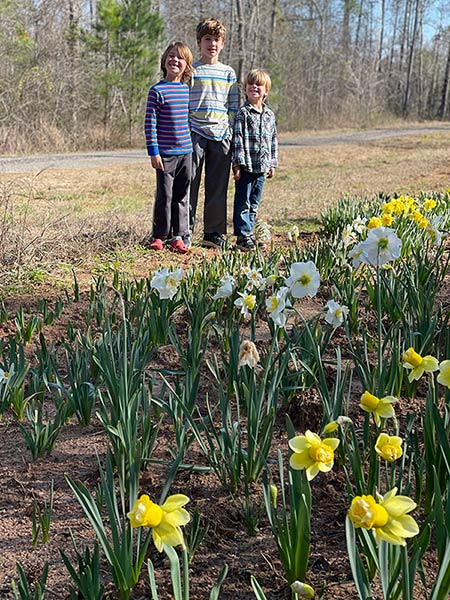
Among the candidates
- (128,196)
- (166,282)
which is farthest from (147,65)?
(166,282)

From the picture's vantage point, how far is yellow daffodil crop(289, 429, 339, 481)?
118 cm

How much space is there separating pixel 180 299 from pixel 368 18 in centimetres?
4040

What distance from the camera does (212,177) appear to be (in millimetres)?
5594

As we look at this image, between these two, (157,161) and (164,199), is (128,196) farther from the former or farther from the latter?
(157,161)

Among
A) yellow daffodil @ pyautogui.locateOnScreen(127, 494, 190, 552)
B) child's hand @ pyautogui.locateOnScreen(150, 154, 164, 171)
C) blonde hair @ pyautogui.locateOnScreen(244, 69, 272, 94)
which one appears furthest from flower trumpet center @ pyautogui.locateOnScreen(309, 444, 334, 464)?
blonde hair @ pyautogui.locateOnScreen(244, 69, 272, 94)

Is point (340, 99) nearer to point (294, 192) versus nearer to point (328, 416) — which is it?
point (294, 192)

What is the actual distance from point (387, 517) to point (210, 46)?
4.68 metres

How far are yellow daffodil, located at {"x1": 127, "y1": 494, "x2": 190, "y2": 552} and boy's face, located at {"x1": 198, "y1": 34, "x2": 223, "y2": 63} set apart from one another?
4582 millimetres

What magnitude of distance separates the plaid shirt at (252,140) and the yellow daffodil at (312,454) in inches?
169

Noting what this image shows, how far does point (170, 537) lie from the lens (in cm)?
107

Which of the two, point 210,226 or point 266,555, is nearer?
point 266,555

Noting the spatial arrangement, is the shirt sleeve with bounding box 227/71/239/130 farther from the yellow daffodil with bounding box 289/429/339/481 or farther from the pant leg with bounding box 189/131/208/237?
the yellow daffodil with bounding box 289/429/339/481

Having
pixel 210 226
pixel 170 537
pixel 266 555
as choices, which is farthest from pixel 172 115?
pixel 170 537

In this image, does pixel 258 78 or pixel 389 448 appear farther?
pixel 258 78
